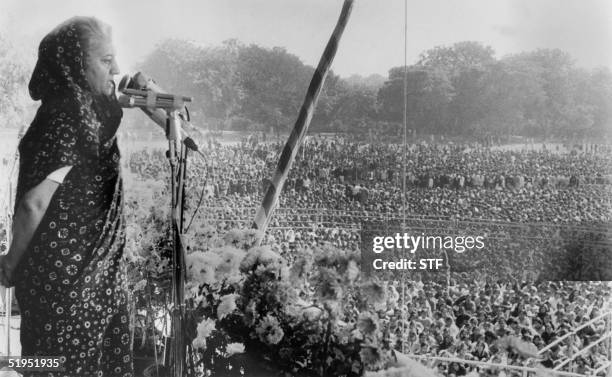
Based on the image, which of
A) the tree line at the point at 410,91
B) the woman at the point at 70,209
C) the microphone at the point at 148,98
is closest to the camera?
the woman at the point at 70,209

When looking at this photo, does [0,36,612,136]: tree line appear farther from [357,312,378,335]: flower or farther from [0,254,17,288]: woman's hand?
[0,254,17,288]: woman's hand

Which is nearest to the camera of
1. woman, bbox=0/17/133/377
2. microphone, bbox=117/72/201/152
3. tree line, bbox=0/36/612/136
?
woman, bbox=0/17/133/377

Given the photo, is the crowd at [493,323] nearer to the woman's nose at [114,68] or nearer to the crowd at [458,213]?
the crowd at [458,213]

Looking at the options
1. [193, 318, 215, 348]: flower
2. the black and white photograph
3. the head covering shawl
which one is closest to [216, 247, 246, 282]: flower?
the black and white photograph

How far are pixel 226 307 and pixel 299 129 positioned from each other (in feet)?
3.17

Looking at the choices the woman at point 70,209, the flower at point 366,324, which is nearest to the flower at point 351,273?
the flower at point 366,324

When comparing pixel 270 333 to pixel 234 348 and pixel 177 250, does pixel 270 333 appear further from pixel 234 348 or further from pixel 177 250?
pixel 177 250

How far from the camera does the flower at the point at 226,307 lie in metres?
3.17

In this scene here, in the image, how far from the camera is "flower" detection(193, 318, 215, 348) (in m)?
3.18

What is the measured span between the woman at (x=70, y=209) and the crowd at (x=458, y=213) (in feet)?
1.52

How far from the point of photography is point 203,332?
3.18m

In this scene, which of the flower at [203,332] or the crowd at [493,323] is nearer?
the flower at [203,332]

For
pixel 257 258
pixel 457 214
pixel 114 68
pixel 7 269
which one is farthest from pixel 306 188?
pixel 7 269

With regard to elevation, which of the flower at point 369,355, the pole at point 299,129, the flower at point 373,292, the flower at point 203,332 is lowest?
the flower at point 369,355
